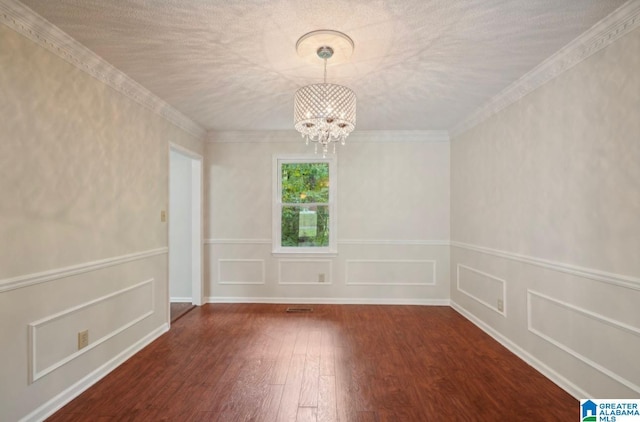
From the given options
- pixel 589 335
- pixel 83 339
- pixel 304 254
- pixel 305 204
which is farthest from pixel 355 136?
pixel 83 339

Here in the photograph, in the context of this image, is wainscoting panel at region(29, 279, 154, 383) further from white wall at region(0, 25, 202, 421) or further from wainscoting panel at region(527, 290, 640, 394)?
wainscoting panel at region(527, 290, 640, 394)

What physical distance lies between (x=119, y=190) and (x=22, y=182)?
880 millimetres

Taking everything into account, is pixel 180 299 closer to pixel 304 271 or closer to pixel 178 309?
pixel 178 309

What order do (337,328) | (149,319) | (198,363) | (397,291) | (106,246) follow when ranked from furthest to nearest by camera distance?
(397,291) → (337,328) → (149,319) → (198,363) → (106,246)

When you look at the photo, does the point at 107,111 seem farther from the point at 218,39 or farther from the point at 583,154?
the point at 583,154

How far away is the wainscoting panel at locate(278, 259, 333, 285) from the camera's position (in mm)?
4672

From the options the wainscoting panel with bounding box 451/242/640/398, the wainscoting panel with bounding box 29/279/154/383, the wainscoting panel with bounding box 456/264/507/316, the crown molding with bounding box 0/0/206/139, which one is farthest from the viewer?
the wainscoting panel with bounding box 456/264/507/316

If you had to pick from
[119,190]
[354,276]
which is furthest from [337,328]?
[119,190]

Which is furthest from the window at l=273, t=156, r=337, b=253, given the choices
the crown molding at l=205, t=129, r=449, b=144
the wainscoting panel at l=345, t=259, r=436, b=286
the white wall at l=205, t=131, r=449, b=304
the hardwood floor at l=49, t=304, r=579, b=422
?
the hardwood floor at l=49, t=304, r=579, b=422

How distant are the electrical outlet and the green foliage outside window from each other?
2.64m

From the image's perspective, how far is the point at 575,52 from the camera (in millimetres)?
2258

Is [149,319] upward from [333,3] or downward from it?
downward

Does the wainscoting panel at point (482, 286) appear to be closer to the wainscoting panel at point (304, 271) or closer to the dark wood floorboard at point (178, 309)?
the wainscoting panel at point (304, 271)

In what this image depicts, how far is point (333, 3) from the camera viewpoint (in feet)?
5.95
